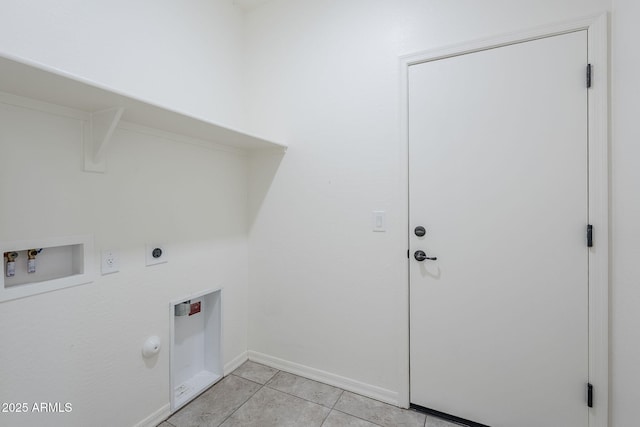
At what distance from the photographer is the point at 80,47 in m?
1.29

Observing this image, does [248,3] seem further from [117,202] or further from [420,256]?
[420,256]

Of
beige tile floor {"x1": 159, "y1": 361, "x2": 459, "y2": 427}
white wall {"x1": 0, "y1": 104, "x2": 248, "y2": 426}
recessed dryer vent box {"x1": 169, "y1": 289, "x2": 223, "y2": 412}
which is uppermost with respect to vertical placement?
white wall {"x1": 0, "y1": 104, "x2": 248, "y2": 426}

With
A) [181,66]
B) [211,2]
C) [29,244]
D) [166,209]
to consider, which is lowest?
[29,244]

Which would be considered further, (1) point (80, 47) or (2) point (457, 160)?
(2) point (457, 160)

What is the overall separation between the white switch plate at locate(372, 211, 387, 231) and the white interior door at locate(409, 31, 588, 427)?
0.55 feet

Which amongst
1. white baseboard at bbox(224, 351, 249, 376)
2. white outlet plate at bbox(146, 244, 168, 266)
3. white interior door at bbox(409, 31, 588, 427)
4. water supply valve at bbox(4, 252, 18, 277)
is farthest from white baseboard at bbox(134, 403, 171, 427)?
white interior door at bbox(409, 31, 588, 427)

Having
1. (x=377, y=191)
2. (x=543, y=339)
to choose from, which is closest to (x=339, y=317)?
(x=377, y=191)

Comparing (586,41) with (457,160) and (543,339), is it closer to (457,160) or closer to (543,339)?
(457,160)

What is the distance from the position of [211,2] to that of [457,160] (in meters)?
1.95

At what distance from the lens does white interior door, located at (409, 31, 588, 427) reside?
136 cm

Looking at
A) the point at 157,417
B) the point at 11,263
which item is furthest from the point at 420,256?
the point at 11,263

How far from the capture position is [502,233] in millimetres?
1481

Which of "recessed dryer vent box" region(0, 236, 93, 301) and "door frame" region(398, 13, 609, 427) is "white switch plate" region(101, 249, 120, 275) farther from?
"door frame" region(398, 13, 609, 427)

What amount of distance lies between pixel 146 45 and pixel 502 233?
2.18 metres
